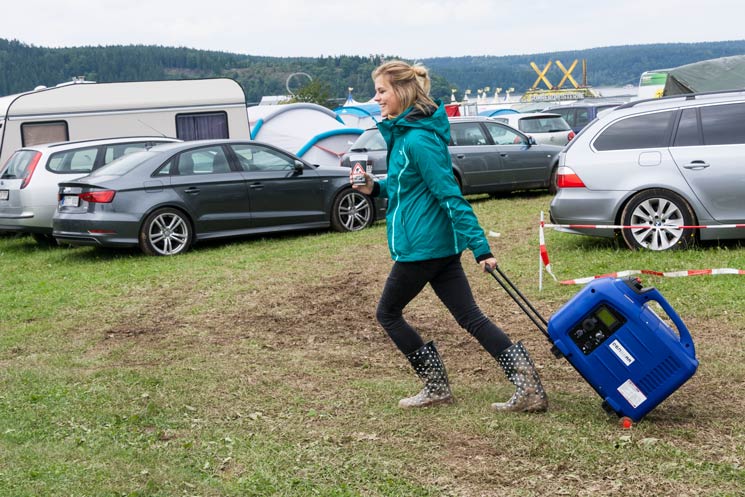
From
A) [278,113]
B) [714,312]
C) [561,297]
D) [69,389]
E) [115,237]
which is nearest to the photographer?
[69,389]

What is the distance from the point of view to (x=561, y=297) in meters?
7.93

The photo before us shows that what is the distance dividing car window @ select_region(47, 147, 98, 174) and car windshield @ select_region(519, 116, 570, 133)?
1209cm

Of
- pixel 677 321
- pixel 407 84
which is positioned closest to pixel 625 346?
pixel 677 321

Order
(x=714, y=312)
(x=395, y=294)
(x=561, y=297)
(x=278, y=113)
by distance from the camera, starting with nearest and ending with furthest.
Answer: (x=395, y=294) < (x=714, y=312) < (x=561, y=297) < (x=278, y=113)

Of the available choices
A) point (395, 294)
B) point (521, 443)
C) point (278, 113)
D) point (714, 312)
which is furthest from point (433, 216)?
point (278, 113)

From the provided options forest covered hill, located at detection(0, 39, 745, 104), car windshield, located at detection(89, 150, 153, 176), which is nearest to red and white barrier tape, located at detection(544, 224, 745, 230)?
car windshield, located at detection(89, 150, 153, 176)

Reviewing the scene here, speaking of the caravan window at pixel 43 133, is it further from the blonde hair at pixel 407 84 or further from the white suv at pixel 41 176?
the blonde hair at pixel 407 84

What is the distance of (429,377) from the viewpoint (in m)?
5.16

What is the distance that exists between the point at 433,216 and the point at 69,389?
8.88ft

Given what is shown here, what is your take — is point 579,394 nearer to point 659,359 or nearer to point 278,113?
point 659,359

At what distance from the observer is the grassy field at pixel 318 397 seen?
4168 millimetres

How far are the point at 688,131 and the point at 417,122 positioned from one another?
5509mm

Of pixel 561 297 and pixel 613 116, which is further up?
pixel 613 116

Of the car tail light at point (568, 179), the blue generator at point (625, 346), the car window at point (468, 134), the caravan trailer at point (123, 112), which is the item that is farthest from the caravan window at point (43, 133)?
the blue generator at point (625, 346)
